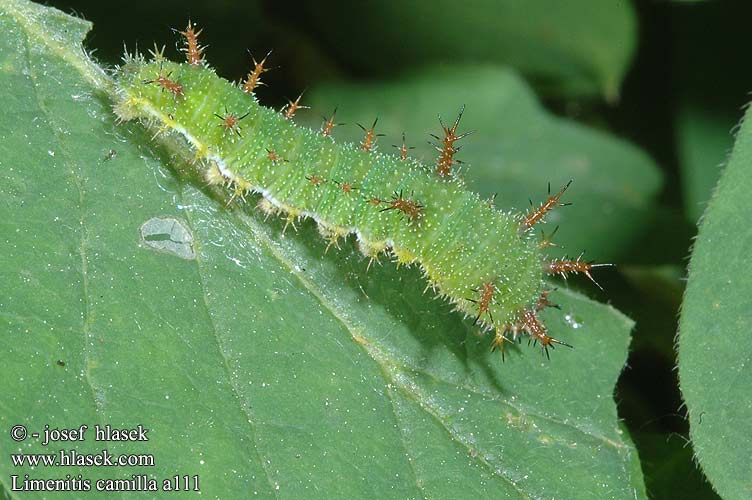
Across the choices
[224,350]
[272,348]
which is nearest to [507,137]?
[272,348]

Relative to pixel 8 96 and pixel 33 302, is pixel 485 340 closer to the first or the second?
pixel 33 302

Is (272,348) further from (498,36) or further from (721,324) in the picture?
(498,36)

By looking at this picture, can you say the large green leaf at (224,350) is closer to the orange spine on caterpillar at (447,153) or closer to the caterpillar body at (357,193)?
the caterpillar body at (357,193)

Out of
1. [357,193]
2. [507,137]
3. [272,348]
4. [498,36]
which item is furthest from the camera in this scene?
[498,36]

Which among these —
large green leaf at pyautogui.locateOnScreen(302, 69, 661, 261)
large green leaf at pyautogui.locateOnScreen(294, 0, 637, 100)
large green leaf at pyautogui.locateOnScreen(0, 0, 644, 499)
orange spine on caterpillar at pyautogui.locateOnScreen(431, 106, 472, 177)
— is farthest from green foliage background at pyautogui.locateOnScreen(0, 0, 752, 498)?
large green leaf at pyautogui.locateOnScreen(294, 0, 637, 100)

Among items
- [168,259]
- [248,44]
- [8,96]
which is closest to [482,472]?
[168,259]

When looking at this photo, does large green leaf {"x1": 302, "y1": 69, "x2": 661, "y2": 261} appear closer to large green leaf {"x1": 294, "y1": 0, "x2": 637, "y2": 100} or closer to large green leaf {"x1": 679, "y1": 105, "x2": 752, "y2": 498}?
large green leaf {"x1": 294, "y1": 0, "x2": 637, "y2": 100}
